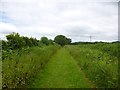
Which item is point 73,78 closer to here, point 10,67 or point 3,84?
point 10,67

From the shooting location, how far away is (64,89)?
965 centimetres

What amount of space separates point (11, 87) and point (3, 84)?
33 cm

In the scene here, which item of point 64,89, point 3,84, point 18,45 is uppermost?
point 18,45

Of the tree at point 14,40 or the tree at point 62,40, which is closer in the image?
the tree at point 14,40

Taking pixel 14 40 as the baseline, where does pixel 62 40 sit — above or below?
above

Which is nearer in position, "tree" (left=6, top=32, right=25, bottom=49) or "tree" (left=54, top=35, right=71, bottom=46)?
"tree" (left=6, top=32, right=25, bottom=49)

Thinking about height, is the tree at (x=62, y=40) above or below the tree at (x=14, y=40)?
above

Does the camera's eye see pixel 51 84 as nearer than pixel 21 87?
No

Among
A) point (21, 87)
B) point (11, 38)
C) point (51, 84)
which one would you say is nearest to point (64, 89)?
point (51, 84)

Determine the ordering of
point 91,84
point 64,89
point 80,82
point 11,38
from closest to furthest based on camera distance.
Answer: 1. point 64,89
2. point 91,84
3. point 80,82
4. point 11,38

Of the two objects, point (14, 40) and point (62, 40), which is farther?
point (62, 40)

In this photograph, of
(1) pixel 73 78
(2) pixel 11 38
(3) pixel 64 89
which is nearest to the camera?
(3) pixel 64 89

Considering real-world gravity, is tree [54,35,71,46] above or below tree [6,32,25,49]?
above

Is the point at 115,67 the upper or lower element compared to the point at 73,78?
upper
